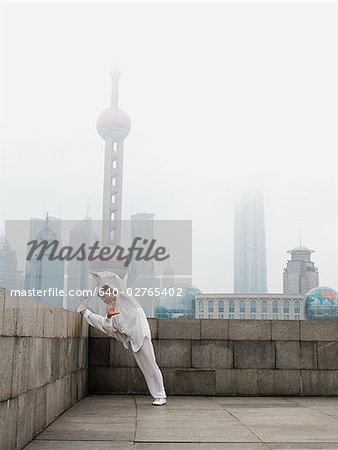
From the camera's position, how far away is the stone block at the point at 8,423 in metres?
4.27

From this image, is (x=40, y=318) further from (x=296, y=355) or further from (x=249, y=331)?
(x=296, y=355)

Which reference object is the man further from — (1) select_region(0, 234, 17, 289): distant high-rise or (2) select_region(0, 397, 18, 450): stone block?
(2) select_region(0, 397, 18, 450): stone block

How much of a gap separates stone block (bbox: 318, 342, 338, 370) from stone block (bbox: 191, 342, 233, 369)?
142 centimetres

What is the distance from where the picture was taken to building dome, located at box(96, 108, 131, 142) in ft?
484

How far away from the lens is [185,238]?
70.6 metres

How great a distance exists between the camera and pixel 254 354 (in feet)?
33.8

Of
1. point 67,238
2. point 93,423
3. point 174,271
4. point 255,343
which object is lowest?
point 93,423

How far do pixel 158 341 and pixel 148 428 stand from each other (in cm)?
416

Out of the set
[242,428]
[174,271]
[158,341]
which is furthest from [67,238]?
[242,428]

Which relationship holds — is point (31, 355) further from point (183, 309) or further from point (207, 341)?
point (183, 309)

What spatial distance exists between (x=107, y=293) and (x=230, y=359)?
2.79 metres

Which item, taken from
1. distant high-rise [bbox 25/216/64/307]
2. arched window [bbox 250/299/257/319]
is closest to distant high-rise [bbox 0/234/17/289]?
distant high-rise [bbox 25/216/64/307]

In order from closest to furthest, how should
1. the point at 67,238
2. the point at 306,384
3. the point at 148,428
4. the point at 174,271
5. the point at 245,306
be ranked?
the point at 148,428 → the point at 306,384 → the point at 174,271 → the point at 245,306 → the point at 67,238

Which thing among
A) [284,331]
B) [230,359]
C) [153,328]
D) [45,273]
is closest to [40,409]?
[153,328]
